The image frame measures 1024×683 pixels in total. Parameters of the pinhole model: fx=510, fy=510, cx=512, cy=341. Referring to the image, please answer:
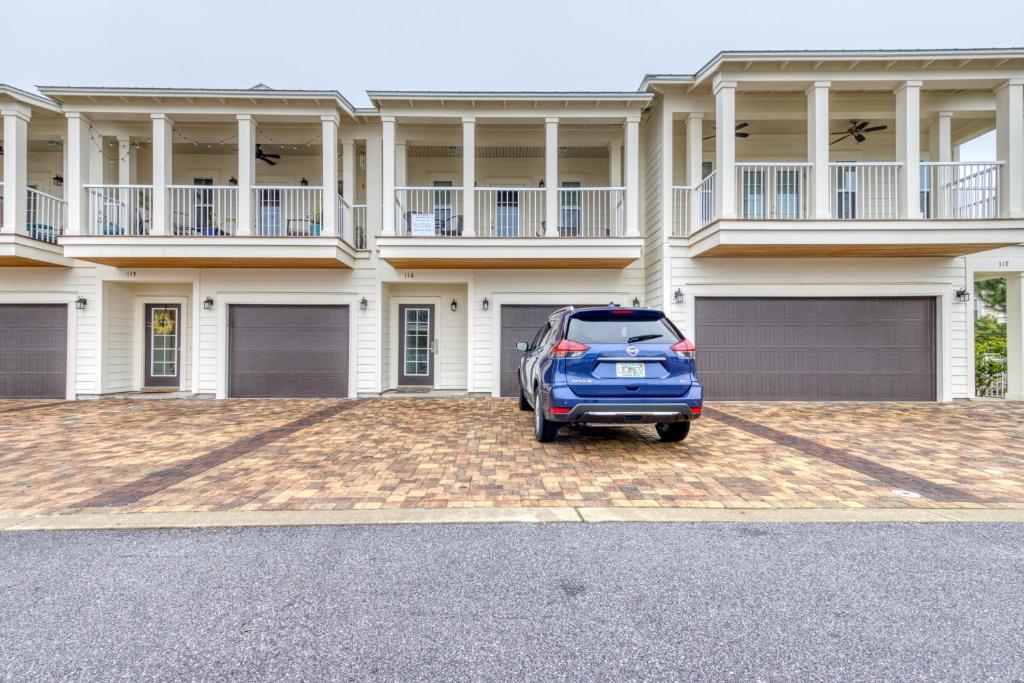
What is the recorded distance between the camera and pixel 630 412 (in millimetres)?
5336

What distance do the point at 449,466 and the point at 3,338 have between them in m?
12.2

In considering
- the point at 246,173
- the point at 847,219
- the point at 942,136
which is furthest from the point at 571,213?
the point at 942,136

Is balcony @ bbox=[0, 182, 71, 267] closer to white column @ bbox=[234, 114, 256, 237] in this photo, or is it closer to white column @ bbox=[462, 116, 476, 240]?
white column @ bbox=[234, 114, 256, 237]

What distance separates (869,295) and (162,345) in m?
15.9

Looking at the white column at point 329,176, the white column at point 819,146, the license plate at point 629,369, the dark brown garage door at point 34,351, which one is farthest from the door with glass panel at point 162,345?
the white column at point 819,146

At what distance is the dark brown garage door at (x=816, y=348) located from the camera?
34.3ft

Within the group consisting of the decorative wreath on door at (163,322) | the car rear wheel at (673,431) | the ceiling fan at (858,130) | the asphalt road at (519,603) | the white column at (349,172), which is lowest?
the asphalt road at (519,603)

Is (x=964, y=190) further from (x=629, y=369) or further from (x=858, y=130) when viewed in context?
(x=629, y=369)

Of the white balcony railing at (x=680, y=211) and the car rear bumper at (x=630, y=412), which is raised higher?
the white balcony railing at (x=680, y=211)

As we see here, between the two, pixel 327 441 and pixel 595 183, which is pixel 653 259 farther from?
pixel 327 441

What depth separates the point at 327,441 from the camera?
6500 millimetres

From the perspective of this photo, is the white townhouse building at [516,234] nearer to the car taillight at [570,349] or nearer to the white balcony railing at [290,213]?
the white balcony railing at [290,213]

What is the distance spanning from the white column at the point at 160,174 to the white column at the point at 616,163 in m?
9.26

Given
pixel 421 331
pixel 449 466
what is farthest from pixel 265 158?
pixel 449 466
